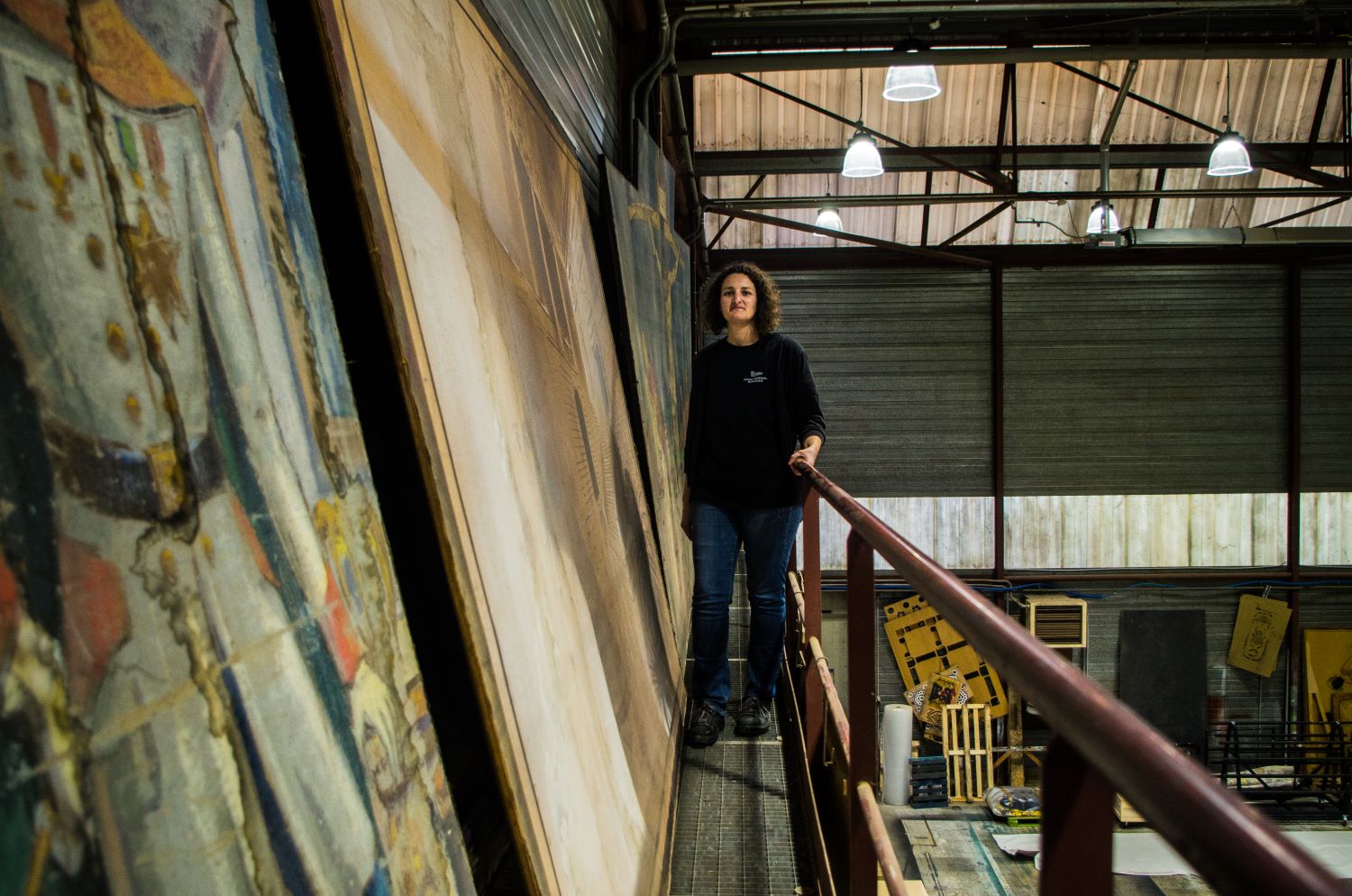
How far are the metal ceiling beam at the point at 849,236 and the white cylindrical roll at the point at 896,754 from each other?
5366mm

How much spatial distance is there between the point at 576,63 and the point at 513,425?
2359mm

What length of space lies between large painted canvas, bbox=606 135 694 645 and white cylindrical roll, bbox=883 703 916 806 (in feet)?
17.7

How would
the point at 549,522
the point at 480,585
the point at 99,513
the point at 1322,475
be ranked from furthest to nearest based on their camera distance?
the point at 1322,475, the point at 549,522, the point at 480,585, the point at 99,513

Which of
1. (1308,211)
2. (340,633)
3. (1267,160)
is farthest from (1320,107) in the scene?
(340,633)

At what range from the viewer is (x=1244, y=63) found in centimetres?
1052

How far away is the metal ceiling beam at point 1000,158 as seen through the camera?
1083cm

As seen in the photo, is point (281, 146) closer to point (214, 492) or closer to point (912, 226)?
point (214, 492)

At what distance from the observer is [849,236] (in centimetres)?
1038

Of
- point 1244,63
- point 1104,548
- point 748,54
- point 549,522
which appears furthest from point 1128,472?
point 549,522

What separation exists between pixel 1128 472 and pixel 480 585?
12790 millimetres

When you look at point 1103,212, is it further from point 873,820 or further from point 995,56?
point 873,820

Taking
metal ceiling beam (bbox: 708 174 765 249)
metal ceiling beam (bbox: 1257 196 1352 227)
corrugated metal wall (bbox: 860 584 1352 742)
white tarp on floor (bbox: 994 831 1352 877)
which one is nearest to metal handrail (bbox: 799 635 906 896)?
white tarp on floor (bbox: 994 831 1352 877)

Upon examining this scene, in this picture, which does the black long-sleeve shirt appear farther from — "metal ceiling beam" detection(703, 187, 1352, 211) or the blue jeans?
"metal ceiling beam" detection(703, 187, 1352, 211)

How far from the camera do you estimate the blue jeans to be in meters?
3.14
